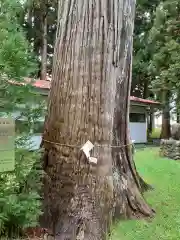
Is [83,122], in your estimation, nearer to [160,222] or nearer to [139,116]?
[160,222]

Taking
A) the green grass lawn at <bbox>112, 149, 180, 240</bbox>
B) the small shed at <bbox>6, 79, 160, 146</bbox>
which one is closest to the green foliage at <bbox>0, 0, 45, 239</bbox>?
the green grass lawn at <bbox>112, 149, 180, 240</bbox>

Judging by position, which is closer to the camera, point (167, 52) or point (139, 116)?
point (167, 52)

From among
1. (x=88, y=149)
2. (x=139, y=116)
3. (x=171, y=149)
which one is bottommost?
(x=171, y=149)

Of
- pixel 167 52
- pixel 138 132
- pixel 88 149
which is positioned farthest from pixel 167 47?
pixel 88 149

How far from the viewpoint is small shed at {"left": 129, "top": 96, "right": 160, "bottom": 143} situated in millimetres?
19859

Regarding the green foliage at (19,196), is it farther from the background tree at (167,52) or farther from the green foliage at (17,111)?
the background tree at (167,52)

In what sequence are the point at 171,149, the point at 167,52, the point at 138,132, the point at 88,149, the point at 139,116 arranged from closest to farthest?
the point at 88,149 → the point at 171,149 → the point at 167,52 → the point at 138,132 → the point at 139,116

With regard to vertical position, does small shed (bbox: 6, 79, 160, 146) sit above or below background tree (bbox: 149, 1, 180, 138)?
below

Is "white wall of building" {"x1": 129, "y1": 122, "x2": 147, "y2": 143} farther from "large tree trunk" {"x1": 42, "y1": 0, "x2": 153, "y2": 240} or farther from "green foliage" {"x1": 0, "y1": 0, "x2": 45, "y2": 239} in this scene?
"green foliage" {"x1": 0, "y1": 0, "x2": 45, "y2": 239}

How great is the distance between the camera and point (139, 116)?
2075cm

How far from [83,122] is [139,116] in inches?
680

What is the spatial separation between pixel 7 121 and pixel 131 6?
232 centimetres

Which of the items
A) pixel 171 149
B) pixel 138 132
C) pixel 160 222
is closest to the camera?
pixel 160 222

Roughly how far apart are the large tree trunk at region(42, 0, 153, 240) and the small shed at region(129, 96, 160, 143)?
15796 millimetres
